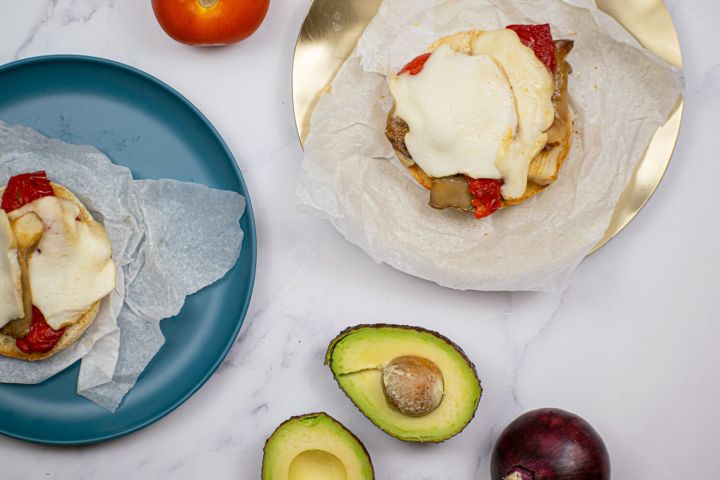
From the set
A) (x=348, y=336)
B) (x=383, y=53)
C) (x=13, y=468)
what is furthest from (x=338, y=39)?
(x=13, y=468)

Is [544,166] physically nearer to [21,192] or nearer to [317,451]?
[317,451]

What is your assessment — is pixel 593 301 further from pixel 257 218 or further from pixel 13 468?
pixel 13 468

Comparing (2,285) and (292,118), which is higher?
(292,118)

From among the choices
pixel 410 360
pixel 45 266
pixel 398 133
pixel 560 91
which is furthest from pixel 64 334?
pixel 560 91

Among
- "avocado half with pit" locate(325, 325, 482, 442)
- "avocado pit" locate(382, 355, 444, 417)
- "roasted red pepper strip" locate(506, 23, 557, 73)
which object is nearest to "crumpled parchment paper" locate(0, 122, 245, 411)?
"avocado half with pit" locate(325, 325, 482, 442)

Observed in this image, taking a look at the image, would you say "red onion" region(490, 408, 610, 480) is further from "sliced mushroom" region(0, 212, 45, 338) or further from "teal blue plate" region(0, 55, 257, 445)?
"sliced mushroom" region(0, 212, 45, 338)

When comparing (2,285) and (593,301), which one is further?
(593,301)
